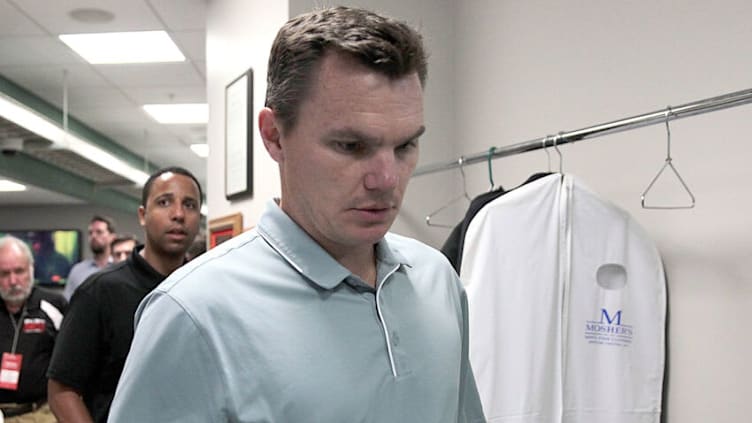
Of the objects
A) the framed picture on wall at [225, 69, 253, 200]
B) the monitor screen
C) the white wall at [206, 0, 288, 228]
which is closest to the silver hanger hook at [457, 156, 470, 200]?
the white wall at [206, 0, 288, 228]

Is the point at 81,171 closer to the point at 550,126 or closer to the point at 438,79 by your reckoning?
the point at 438,79

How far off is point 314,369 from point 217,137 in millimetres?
2613

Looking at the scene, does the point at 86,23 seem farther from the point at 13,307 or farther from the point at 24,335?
Result: the point at 24,335

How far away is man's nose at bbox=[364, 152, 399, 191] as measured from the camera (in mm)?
876

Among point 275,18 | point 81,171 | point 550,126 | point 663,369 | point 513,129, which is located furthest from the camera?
point 81,171

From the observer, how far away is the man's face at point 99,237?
568 centimetres

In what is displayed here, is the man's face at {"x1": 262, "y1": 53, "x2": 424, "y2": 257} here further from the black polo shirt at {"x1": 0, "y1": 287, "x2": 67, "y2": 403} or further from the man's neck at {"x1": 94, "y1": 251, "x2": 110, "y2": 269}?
the man's neck at {"x1": 94, "y1": 251, "x2": 110, "y2": 269}

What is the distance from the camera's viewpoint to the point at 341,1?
8.14 feet

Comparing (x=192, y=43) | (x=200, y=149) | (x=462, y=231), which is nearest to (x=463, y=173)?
(x=462, y=231)

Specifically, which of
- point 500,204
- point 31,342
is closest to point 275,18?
point 500,204

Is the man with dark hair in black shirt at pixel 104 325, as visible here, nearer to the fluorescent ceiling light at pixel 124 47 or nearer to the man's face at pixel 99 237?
the fluorescent ceiling light at pixel 124 47

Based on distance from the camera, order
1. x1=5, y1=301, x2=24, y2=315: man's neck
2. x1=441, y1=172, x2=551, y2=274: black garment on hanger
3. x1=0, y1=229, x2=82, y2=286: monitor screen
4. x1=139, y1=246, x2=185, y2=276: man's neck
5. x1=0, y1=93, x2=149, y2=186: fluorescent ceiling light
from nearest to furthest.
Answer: x1=441, y1=172, x2=551, y2=274: black garment on hanger < x1=139, y1=246, x2=185, y2=276: man's neck < x1=5, y1=301, x2=24, y2=315: man's neck < x1=0, y1=93, x2=149, y2=186: fluorescent ceiling light < x1=0, y1=229, x2=82, y2=286: monitor screen

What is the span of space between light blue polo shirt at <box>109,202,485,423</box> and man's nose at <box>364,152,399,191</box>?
134 mm

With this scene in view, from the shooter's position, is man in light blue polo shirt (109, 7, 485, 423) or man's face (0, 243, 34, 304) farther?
man's face (0, 243, 34, 304)
